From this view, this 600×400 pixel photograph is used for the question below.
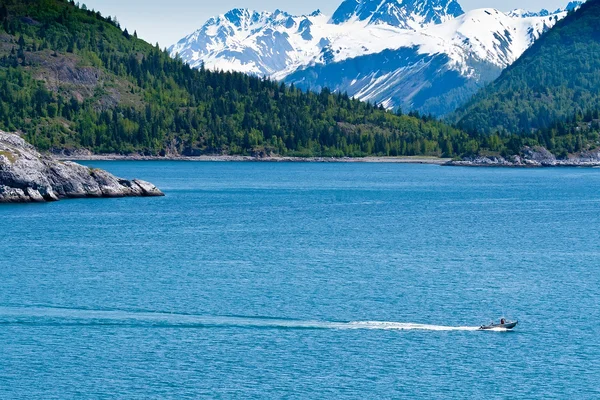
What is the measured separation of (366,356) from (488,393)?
9928mm

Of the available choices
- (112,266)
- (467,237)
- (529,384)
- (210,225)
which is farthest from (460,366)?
(210,225)

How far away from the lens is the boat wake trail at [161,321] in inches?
3179

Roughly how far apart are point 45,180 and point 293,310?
98.7 m

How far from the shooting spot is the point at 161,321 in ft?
271

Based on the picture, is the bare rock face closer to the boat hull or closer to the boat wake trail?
the boat wake trail

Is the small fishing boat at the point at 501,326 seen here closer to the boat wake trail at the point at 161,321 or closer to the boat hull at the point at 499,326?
the boat hull at the point at 499,326

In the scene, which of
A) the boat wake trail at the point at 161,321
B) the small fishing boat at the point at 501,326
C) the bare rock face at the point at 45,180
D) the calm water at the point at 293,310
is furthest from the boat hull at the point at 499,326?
the bare rock face at the point at 45,180

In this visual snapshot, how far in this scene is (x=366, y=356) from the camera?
2876 inches

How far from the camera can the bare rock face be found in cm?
16812

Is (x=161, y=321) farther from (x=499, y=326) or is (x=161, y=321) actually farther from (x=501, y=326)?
(x=501, y=326)

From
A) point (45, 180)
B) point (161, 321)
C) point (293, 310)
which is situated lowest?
point (161, 321)

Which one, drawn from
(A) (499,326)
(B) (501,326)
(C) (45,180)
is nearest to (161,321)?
(A) (499,326)

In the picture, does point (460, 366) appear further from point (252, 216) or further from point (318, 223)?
point (252, 216)

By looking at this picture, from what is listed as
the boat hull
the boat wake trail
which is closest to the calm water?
the boat wake trail
